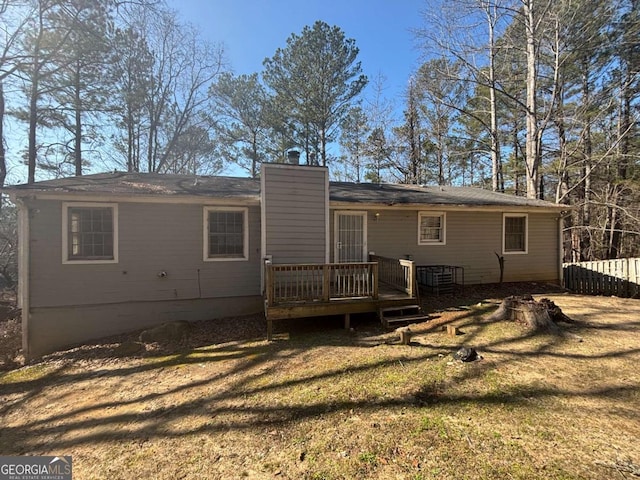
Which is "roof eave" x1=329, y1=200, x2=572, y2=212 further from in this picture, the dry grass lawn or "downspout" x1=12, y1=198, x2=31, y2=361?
"downspout" x1=12, y1=198, x2=31, y2=361

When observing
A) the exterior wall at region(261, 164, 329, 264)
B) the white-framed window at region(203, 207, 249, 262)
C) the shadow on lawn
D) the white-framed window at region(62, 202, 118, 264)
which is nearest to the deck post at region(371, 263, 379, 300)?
the shadow on lawn

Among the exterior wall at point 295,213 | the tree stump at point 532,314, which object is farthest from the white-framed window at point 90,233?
the tree stump at point 532,314

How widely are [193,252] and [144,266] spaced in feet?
3.65

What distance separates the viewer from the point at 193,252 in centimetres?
734

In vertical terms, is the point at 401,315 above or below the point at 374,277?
below

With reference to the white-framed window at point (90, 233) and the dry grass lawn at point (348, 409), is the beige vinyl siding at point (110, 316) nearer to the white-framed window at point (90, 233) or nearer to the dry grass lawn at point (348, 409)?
the dry grass lawn at point (348, 409)

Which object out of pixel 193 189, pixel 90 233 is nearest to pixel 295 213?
pixel 193 189

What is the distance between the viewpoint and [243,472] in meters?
2.67

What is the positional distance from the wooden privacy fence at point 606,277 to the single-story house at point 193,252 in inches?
229

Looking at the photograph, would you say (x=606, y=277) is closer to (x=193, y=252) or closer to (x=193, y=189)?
(x=193, y=252)

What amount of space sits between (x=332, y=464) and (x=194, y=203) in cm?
623

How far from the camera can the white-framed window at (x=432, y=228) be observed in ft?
30.8

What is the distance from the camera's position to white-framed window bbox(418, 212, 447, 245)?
9.38 m

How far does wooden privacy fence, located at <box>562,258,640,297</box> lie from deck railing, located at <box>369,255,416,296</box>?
7688 mm
